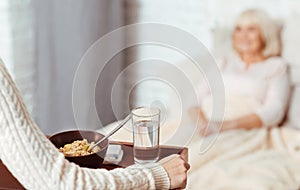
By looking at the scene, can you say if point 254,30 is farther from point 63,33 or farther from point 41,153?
point 41,153

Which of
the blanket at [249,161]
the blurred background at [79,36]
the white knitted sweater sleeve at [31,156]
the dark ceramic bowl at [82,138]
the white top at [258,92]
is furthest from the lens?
the white top at [258,92]

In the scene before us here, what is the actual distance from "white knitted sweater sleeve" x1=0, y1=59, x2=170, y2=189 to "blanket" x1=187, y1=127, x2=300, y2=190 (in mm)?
1301

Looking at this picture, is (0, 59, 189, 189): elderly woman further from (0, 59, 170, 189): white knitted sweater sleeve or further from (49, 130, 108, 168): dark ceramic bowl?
(49, 130, 108, 168): dark ceramic bowl

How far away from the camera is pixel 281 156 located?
2.58 meters

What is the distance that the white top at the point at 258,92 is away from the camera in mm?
2900

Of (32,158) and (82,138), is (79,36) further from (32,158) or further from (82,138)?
(32,158)

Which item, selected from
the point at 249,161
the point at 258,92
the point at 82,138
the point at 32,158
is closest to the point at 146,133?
the point at 82,138

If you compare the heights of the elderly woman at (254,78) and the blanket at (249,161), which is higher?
the elderly woman at (254,78)

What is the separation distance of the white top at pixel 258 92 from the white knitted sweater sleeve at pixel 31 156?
1.89 meters

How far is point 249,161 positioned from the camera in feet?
8.33

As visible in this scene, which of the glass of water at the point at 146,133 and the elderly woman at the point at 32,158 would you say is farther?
the glass of water at the point at 146,133

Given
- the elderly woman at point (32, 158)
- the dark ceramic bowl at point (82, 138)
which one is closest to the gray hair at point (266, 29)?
the dark ceramic bowl at point (82, 138)

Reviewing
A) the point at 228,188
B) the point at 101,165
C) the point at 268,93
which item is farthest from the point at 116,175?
the point at 268,93

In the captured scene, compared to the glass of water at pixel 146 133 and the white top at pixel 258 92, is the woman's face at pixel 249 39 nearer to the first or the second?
the white top at pixel 258 92
